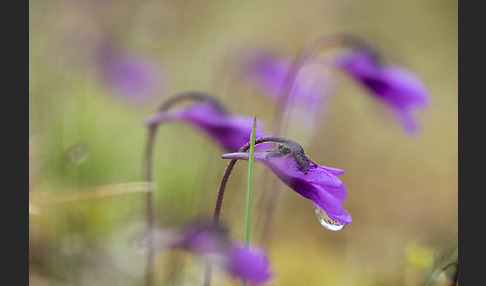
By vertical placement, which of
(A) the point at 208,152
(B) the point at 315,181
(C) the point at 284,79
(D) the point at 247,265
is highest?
(C) the point at 284,79

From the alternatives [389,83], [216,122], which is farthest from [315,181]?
[389,83]

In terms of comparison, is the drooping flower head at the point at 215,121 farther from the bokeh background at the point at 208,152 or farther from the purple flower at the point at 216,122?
the bokeh background at the point at 208,152

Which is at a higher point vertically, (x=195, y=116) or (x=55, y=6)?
(x=55, y=6)

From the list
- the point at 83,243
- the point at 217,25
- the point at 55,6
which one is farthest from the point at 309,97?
the point at 217,25

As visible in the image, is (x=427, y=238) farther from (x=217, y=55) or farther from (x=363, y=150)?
(x=217, y=55)

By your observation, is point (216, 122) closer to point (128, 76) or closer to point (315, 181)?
point (315, 181)

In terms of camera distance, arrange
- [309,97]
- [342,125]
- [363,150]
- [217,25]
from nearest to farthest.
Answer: [309,97], [363,150], [342,125], [217,25]

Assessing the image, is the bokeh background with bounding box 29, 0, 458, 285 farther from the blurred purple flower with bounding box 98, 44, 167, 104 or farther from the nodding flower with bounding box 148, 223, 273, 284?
the nodding flower with bounding box 148, 223, 273, 284
